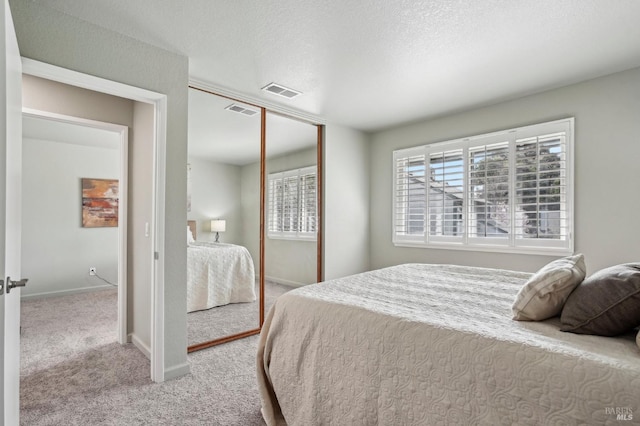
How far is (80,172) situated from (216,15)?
183 inches

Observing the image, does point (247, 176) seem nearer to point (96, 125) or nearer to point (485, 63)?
point (96, 125)

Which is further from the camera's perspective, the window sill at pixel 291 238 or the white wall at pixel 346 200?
the white wall at pixel 346 200

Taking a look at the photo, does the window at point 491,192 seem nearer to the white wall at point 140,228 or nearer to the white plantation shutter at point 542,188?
the white plantation shutter at point 542,188

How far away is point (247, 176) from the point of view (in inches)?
138

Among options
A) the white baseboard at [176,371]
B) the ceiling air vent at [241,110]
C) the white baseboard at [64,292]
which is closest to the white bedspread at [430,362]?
the white baseboard at [176,371]

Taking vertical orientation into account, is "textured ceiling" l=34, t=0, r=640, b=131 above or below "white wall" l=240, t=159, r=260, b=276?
above

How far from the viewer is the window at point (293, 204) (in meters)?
3.64

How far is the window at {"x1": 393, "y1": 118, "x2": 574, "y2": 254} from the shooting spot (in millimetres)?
3156

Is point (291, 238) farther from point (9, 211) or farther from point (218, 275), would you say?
point (9, 211)

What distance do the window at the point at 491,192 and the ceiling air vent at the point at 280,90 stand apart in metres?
1.79

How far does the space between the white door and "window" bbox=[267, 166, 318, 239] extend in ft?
7.40

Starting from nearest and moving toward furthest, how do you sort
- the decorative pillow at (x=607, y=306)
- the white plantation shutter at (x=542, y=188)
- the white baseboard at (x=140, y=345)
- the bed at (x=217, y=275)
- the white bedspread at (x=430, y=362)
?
the white bedspread at (x=430, y=362), the decorative pillow at (x=607, y=306), the white baseboard at (x=140, y=345), the bed at (x=217, y=275), the white plantation shutter at (x=542, y=188)
